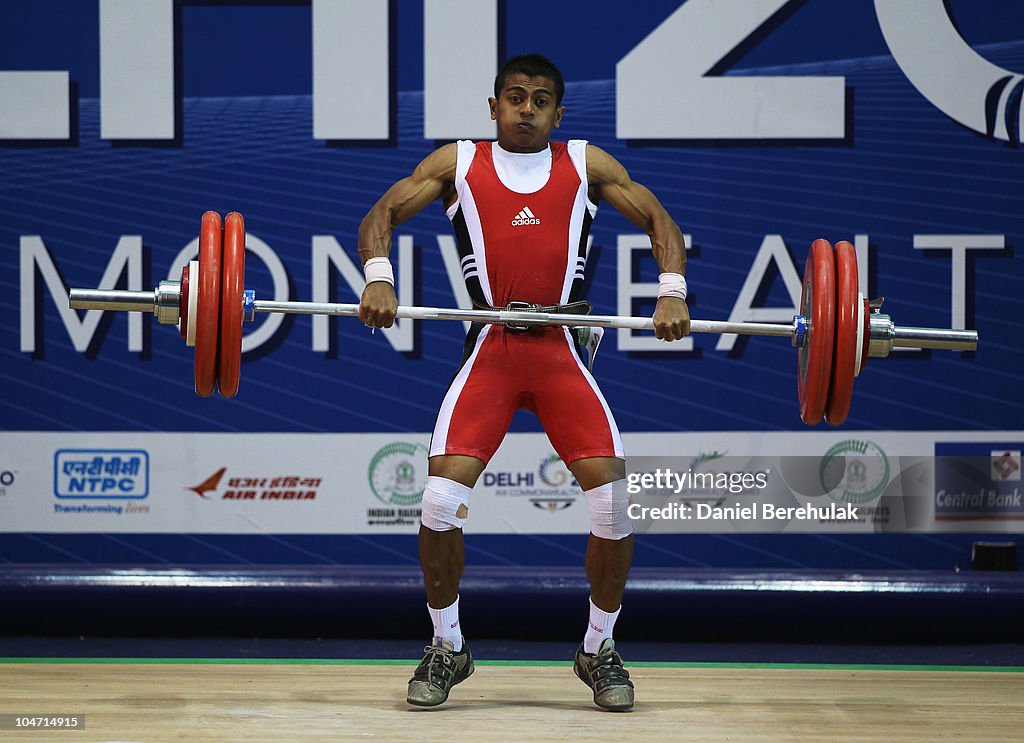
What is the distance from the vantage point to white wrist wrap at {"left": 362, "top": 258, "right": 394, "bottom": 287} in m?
2.96

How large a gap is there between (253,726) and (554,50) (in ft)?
8.25

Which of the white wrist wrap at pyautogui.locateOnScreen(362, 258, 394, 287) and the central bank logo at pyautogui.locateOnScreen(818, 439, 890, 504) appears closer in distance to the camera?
the white wrist wrap at pyautogui.locateOnScreen(362, 258, 394, 287)

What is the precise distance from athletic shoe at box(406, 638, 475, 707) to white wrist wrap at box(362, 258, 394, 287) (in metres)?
0.89

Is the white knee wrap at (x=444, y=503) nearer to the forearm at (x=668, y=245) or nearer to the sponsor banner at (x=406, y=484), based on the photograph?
the forearm at (x=668, y=245)

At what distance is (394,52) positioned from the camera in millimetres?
4211

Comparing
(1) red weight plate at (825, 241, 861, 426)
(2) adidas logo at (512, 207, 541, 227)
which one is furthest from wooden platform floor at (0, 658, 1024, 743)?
(2) adidas logo at (512, 207, 541, 227)

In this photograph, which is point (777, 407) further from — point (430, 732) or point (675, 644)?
point (430, 732)

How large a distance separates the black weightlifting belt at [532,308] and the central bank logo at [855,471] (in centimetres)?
150

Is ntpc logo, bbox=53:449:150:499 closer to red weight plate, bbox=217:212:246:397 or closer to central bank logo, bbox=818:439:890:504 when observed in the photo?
red weight plate, bbox=217:212:246:397

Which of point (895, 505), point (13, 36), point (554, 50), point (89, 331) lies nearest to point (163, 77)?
point (13, 36)

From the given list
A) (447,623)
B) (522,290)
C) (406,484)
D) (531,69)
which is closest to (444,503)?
(447,623)

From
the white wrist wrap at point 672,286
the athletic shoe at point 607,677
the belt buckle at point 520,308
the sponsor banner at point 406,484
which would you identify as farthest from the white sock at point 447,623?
the sponsor banner at point 406,484

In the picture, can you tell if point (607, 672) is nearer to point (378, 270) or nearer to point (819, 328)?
point (819, 328)

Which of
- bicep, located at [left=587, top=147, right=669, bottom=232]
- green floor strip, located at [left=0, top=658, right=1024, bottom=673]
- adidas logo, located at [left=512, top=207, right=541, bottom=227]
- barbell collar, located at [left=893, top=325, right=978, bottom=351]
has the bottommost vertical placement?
green floor strip, located at [left=0, top=658, right=1024, bottom=673]
